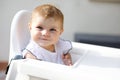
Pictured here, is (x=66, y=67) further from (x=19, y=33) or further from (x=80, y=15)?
(x=80, y=15)

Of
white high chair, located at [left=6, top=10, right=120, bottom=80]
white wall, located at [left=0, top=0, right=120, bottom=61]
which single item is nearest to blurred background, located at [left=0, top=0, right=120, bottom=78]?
white wall, located at [left=0, top=0, right=120, bottom=61]

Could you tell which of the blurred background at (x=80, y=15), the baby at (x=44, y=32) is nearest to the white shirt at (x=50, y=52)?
the baby at (x=44, y=32)

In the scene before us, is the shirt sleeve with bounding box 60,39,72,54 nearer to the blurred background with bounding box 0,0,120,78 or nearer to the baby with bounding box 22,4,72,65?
the baby with bounding box 22,4,72,65

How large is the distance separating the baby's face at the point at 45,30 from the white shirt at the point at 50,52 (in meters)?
0.02

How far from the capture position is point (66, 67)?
75 centimetres

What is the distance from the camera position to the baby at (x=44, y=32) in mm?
852

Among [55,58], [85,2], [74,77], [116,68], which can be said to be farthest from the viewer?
[85,2]

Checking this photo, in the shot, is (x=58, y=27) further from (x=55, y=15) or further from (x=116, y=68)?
(x=116, y=68)

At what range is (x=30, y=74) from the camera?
0.75m

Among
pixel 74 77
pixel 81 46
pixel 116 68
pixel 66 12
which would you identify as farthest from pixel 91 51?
pixel 66 12

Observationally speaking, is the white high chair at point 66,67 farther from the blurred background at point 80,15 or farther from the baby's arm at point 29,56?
the blurred background at point 80,15

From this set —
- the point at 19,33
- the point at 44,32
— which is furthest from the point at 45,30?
the point at 19,33

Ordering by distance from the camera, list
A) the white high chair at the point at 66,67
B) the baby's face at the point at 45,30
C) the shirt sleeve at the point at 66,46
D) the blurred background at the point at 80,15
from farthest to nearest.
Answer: the blurred background at the point at 80,15 → the shirt sleeve at the point at 66,46 → the baby's face at the point at 45,30 → the white high chair at the point at 66,67

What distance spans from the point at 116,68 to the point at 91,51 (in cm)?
16
